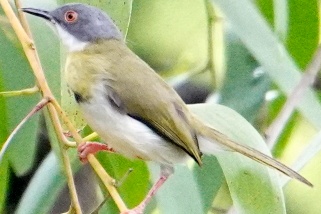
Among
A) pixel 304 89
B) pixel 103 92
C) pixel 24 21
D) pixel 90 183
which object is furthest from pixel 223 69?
pixel 90 183

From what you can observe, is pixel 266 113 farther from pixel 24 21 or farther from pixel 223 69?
pixel 24 21

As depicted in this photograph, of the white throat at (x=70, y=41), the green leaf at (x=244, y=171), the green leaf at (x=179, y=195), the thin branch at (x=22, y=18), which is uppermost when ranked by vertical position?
the thin branch at (x=22, y=18)

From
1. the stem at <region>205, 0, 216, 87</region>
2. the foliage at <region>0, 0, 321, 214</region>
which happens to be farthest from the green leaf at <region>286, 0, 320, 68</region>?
the stem at <region>205, 0, 216, 87</region>

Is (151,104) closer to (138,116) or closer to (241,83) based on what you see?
(138,116)

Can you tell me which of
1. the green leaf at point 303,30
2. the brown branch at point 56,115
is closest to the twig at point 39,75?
the brown branch at point 56,115

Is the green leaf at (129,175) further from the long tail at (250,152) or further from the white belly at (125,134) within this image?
the long tail at (250,152)

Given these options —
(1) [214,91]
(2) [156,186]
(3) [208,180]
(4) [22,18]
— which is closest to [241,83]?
(1) [214,91]
